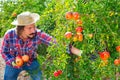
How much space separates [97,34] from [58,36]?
36 centimetres

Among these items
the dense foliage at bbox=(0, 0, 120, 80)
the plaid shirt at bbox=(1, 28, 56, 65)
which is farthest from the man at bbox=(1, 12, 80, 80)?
the dense foliage at bbox=(0, 0, 120, 80)

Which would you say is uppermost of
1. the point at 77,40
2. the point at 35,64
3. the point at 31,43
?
the point at 77,40

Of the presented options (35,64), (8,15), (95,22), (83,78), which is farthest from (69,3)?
(8,15)

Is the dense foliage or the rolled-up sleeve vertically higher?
the dense foliage

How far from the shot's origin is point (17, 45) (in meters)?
3.82

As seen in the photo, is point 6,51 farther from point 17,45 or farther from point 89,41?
point 89,41

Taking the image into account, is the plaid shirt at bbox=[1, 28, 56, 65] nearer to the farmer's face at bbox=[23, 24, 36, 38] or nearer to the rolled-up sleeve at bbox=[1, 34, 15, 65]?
the rolled-up sleeve at bbox=[1, 34, 15, 65]

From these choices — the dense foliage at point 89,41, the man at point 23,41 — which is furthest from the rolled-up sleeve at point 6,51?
the dense foliage at point 89,41

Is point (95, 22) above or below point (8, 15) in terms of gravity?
above

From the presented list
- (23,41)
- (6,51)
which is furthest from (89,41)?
(6,51)

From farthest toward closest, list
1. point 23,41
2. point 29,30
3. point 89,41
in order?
point 23,41 → point 29,30 → point 89,41

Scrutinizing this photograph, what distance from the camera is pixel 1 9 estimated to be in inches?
227

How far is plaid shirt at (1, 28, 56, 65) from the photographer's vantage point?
3785 mm

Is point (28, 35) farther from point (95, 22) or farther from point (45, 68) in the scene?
point (95, 22)
